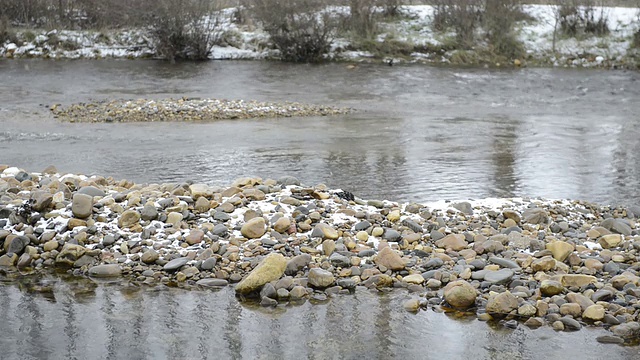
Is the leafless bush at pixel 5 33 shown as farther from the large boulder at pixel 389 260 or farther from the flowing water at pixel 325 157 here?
the large boulder at pixel 389 260

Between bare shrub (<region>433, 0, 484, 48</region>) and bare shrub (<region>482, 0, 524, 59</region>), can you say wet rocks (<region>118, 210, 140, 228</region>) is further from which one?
bare shrub (<region>433, 0, 484, 48</region>)

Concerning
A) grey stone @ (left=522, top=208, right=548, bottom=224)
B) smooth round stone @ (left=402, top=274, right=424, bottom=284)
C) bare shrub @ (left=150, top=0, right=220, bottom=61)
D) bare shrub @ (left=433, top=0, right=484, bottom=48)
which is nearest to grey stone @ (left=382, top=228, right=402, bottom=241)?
smooth round stone @ (left=402, top=274, right=424, bottom=284)

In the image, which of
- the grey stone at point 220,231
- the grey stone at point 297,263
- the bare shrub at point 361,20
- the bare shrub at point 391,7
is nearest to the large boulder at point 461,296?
the grey stone at point 297,263

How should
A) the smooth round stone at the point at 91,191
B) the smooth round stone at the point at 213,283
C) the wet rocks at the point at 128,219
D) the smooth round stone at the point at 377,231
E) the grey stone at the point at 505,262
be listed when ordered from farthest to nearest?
1. the smooth round stone at the point at 91,191
2. the wet rocks at the point at 128,219
3. the smooth round stone at the point at 377,231
4. the grey stone at the point at 505,262
5. the smooth round stone at the point at 213,283

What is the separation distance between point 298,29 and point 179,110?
12.3 m

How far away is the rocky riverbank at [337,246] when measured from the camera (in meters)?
6.37

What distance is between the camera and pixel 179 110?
17.7 m

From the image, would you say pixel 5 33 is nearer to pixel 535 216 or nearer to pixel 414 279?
pixel 535 216

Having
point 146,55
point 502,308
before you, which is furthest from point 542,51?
point 502,308

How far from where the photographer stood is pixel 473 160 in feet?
42.3

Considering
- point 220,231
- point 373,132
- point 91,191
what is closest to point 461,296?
point 220,231

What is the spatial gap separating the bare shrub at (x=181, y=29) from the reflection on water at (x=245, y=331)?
22.9 m

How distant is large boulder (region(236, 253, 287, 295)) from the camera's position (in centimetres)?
661

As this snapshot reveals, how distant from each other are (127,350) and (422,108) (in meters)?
15.0
